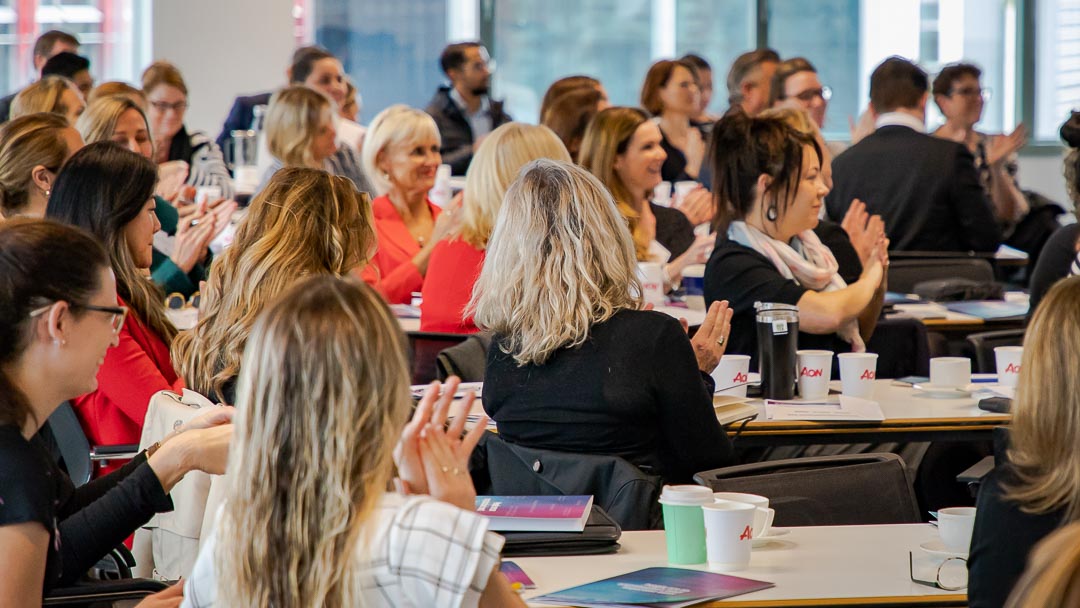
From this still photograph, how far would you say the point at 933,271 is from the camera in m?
5.32

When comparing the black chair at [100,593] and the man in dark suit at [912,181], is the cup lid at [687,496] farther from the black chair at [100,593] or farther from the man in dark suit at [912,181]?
the man in dark suit at [912,181]

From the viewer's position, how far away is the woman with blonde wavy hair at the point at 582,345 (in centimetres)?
260

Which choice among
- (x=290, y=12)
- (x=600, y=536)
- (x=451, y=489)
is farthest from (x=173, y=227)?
(x=290, y=12)

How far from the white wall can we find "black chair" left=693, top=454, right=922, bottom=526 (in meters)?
7.39

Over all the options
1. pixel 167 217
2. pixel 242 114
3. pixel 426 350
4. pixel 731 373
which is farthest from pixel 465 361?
pixel 242 114

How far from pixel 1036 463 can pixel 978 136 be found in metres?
6.33

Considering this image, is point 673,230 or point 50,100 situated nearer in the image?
point 673,230

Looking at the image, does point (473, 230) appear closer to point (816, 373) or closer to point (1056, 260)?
point (816, 373)

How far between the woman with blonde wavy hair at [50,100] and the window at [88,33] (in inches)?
155

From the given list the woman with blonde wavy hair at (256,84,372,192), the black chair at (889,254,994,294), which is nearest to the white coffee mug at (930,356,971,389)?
the black chair at (889,254,994,294)

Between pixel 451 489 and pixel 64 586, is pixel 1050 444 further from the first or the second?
pixel 64 586

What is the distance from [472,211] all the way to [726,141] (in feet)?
2.80

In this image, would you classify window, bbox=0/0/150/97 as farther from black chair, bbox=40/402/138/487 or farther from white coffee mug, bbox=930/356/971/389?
white coffee mug, bbox=930/356/971/389

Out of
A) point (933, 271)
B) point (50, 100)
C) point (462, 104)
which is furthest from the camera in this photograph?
point (462, 104)
